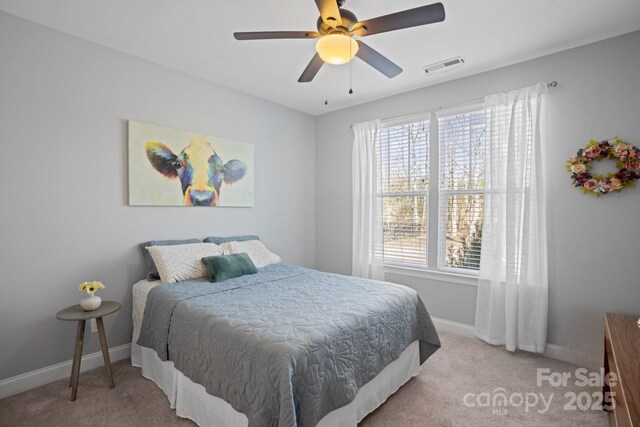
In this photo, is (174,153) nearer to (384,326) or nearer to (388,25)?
(388,25)

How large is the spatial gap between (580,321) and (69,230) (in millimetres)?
4189

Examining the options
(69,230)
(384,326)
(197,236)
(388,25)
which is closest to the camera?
(388,25)

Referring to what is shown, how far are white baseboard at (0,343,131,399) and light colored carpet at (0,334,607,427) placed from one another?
5 cm

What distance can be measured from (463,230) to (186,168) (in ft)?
9.54

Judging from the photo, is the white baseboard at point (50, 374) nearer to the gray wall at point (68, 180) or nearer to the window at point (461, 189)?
the gray wall at point (68, 180)

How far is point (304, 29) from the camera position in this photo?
235 cm

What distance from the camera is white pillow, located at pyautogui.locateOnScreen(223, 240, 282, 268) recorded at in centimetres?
315

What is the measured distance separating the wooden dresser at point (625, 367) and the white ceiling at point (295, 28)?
210cm

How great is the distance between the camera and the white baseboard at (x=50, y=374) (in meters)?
2.17

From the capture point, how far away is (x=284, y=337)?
154 cm

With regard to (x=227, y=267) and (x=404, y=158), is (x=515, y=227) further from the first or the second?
(x=227, y=267)

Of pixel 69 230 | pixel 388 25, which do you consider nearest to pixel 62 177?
pixel 69 230

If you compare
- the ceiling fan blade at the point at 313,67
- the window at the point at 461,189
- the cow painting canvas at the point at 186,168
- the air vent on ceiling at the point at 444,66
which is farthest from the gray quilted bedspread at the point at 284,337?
the air vent on ceiling at the point at 444,66

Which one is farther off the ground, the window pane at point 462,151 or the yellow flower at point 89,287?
the window pane at point 462,151
